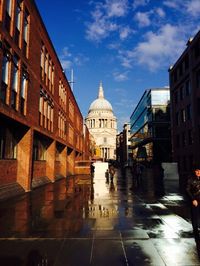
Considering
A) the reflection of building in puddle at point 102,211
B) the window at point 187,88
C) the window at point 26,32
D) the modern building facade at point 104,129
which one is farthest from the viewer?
the modern building facade at point 104,129

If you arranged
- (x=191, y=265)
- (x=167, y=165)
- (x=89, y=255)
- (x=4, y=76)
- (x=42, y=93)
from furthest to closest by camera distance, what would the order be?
(x=167, y=165), (x=42, y=93), (x=4, y=76), (x=89, y=255), (x=191, y=265)

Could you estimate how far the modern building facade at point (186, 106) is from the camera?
36.2 m

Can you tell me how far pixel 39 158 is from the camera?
2238cm

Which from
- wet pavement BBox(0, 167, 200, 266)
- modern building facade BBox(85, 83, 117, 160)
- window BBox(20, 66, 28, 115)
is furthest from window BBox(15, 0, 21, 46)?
modern building facade BBox(85, 83, 117, 160)

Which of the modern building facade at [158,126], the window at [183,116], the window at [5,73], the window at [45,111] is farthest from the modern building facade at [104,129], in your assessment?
the window at [5,73]

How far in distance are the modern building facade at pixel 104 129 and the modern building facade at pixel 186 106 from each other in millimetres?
113420

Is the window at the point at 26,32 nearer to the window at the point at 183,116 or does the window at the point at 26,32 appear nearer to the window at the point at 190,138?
the window at the point at 190,138

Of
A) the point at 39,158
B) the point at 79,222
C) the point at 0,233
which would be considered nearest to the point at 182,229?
the point at 79,222

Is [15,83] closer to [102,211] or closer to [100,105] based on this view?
[102,211]

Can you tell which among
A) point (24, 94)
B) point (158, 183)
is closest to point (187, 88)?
point (158, 183)

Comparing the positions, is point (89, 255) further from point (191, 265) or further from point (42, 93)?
point (42, 93)

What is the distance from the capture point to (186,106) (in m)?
40.8

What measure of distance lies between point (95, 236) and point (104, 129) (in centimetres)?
15596

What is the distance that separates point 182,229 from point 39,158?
1681 centimetres
